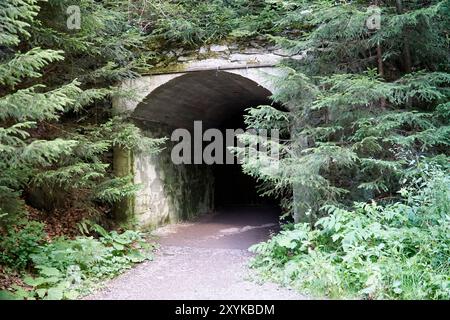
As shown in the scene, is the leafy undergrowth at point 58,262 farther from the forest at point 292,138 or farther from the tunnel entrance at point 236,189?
the tunnel entrance at point 236,189

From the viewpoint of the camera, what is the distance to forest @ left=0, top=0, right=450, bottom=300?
135 inches

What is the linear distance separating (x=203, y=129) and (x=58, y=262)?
18.1 feet

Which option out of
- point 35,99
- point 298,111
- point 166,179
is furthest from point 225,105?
point 35,99

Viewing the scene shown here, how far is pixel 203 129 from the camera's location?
8.96 m

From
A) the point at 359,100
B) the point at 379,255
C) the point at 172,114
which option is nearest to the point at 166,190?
the point at 172,114

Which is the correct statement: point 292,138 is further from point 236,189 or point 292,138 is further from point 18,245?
point 236,189

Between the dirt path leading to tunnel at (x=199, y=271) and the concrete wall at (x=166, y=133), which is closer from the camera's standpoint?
the dirt path leading to tunnel at (x=199, y=271)

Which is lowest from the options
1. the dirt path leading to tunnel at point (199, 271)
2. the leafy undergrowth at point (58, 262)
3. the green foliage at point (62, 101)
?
the dirt path leading to tunnel at point (199, 271)

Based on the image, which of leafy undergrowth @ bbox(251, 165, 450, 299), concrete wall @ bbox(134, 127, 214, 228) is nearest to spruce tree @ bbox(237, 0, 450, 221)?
leafy undergrowth @ bbox(251, 165, 450, 299)

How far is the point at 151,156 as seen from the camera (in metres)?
6.82

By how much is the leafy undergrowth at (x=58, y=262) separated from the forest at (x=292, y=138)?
20mm

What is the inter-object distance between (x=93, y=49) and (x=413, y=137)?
14.2ft

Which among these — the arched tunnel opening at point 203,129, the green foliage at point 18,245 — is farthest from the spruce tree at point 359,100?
the green foliage at point 18,245

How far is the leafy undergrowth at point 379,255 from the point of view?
10.4ft
